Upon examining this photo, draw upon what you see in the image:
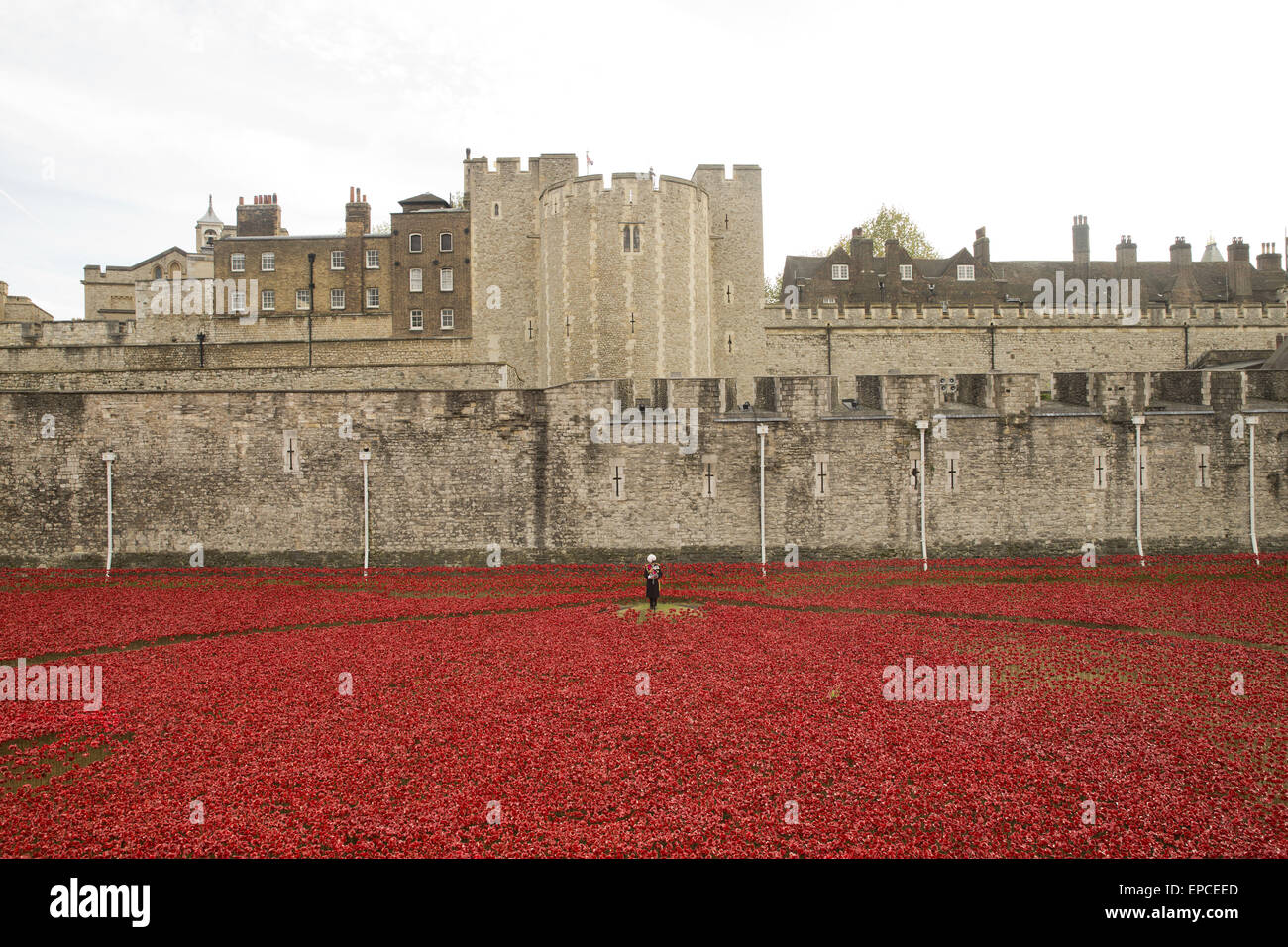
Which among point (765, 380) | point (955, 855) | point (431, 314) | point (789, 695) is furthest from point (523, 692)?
point (431, 314)

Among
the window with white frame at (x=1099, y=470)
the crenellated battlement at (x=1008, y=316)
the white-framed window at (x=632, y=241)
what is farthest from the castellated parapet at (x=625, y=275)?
the window with white frame at (x=1099, y=470)

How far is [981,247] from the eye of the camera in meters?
47.2

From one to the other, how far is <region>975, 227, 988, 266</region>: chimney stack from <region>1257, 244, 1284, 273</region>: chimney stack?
17.1m

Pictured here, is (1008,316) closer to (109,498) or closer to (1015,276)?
(1015,276)

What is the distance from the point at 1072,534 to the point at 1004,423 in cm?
370

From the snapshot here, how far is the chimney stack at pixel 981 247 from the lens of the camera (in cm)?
4684

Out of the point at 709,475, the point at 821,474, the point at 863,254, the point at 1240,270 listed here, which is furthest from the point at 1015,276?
the point at 709,475

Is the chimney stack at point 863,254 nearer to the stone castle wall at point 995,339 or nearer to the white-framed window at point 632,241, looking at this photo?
the stone castle wall at point 995,339

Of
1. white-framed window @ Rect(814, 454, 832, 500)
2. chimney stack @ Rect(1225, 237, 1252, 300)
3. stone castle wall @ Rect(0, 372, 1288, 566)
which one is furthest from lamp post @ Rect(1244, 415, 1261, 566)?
chimney stack @ Rect(1225, 237, 1252, 300)

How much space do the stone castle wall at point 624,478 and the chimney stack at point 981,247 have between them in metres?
27.5

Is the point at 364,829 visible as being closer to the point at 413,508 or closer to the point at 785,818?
the point at 785,818

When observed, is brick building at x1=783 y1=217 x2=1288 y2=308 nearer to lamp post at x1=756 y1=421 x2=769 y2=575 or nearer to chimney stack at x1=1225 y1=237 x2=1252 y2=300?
chimney stack at x1=1225 y1=237 x2=1252 y2=300

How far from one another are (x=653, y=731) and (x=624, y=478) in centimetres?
1334

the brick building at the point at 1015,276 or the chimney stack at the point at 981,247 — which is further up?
the chimney stack at the point at 981,247
